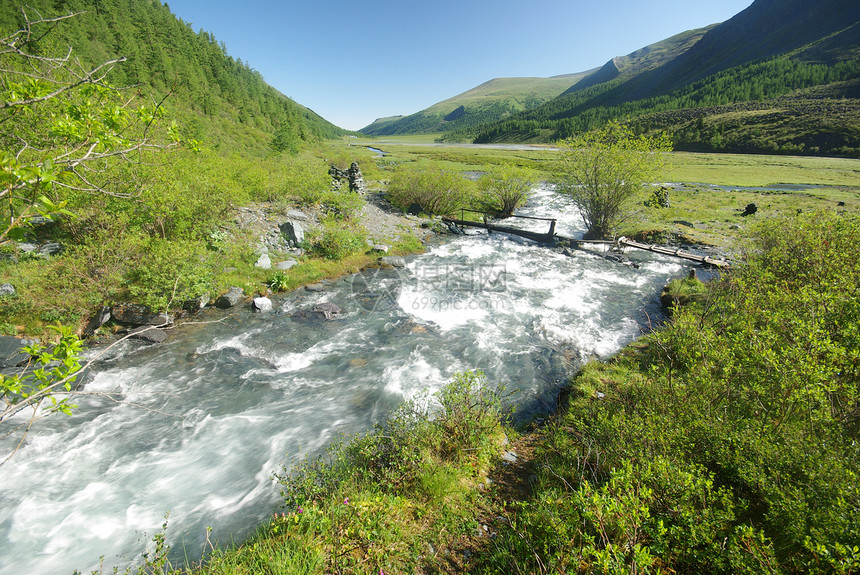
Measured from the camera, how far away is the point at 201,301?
13148 millimetres

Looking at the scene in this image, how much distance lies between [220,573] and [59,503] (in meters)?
5.01

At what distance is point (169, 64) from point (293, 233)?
68.3 m

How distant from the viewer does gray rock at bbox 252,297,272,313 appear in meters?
13.8

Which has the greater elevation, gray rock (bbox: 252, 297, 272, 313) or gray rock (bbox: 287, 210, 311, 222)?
gray rock (bbox: 287, 210, 311, 222)

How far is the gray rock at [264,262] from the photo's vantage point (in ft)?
53.0

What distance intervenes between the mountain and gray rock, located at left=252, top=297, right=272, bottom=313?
29092 mm

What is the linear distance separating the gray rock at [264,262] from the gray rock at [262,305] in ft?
8.70

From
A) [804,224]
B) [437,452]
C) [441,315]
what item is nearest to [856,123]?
[804,224]

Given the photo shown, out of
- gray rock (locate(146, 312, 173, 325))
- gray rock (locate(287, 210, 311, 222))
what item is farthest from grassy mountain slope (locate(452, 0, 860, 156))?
gray rock (locate(146, 312, 173, 325))

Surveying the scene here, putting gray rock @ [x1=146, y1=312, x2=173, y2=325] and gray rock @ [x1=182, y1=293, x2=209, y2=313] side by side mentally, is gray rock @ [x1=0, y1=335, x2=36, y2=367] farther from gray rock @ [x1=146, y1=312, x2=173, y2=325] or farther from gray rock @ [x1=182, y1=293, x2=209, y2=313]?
gray rock @ [x1=182, y1=293, x2=209, y2=313]

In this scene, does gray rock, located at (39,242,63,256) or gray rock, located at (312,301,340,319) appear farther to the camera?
gray rock, located at (312,301,340,319)

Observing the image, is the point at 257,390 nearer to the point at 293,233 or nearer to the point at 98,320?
the point at 98,320

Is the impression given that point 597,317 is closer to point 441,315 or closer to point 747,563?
point 441,315

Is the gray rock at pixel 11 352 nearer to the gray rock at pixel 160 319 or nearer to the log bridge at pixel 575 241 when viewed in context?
the gray rock at pixel 160 319
